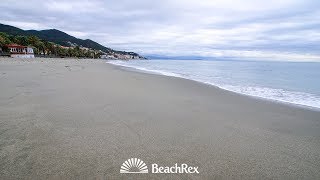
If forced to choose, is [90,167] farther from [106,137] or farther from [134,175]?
[106,137]

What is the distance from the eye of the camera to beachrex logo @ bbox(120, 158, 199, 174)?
312 cm

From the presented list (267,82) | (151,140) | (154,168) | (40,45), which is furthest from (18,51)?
(154,168)

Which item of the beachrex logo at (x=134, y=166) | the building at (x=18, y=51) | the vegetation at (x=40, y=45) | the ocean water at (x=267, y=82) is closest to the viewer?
the beachrex logo at (x=134, y=166)

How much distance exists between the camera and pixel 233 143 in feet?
13.9

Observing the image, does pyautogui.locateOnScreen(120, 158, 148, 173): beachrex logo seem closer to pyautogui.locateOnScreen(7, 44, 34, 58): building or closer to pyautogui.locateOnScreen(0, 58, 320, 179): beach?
pyautogui.locateOnScreen(0, 58, 320, 179): beach

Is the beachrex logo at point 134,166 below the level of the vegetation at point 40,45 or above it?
below

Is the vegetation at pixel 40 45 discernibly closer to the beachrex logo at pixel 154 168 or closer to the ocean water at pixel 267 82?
the ocean water at pixel 267 82

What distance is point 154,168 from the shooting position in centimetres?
320

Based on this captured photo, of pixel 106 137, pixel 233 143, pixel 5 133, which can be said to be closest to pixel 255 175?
pixel 233 143

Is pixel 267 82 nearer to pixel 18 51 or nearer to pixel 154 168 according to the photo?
pixel 154 168

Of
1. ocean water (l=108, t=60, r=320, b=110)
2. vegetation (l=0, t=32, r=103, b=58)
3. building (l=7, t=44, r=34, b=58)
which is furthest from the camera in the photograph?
vegetation (l=0, t=32, r=103, b=58)

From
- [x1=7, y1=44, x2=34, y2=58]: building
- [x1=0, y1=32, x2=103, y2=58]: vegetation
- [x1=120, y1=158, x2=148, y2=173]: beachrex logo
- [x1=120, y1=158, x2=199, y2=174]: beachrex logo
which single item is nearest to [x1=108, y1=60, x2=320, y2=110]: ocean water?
[x1=120, y1=158, x2=199, y2=174]: beachrex logo

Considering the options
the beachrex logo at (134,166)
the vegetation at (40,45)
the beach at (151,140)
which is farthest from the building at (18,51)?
the beachrex logo at (134,166)

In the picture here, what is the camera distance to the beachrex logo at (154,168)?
3123 millimetres
